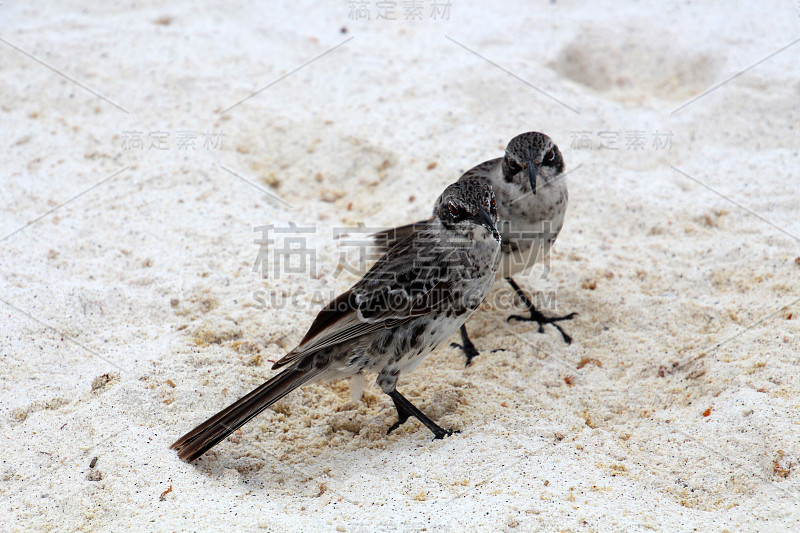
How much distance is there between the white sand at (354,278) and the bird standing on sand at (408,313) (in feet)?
1.11

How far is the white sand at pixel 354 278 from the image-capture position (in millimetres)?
3119

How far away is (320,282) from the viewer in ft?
15.5

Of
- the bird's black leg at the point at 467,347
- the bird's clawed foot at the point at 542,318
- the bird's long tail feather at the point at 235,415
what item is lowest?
the bird's black leg at the point at 467,347

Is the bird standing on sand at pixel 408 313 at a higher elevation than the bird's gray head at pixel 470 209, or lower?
lower

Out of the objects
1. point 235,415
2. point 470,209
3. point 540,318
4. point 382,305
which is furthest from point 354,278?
point 235,415

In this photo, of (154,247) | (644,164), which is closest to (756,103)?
(644,164)

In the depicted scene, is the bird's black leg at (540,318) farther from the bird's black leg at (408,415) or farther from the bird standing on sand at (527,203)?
the bird's black leg at (408,415)

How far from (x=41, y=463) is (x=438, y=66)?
4.91m

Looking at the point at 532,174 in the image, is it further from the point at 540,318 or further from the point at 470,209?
the point at 540,318

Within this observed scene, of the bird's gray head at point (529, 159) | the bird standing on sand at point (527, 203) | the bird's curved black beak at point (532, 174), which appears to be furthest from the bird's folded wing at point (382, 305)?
the bird's gray head at point (529, 159)

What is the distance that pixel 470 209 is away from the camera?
3639 millimetres

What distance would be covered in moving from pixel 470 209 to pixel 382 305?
69 centimetres

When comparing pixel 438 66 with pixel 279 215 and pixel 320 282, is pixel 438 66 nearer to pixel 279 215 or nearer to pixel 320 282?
pixel 279 215

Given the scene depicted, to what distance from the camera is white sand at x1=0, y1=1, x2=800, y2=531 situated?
10.2 feet
